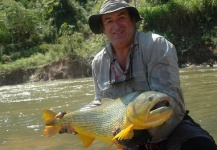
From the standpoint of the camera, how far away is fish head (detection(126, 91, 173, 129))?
8.32ft

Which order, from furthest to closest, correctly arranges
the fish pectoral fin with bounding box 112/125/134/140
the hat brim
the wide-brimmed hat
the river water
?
1. the river water
2. the hat brim
3. the wide-brimmed hat
4. the fish pectoral fin with bounding box 112/125/134/140

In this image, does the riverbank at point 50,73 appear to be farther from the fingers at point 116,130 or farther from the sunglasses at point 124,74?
the fingers at point 116,130

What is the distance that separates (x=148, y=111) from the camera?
2533 millimetres

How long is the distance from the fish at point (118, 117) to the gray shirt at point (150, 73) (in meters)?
0.36

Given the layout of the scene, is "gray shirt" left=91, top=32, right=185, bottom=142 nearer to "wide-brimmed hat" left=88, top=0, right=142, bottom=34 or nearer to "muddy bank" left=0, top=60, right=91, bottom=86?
"wide-brimmed hat" left=88, top=0, right=142, bottom=34

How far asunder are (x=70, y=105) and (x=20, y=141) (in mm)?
3755

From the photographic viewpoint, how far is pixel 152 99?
2551 millimetres

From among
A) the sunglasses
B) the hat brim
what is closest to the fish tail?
the sunglasses

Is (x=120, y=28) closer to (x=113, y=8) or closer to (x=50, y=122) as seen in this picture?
(x=113, y=8)

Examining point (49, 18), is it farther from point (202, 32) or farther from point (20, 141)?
point (20, 141)

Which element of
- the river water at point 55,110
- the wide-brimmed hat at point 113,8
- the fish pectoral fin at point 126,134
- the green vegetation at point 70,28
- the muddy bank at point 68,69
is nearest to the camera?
the fish pectoral fin at point 126,134


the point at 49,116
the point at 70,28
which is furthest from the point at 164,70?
the point at 70,28

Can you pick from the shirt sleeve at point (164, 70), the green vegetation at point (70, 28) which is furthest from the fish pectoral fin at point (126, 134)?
the green vegetation at point (70, 28)

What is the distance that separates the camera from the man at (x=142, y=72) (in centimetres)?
305
